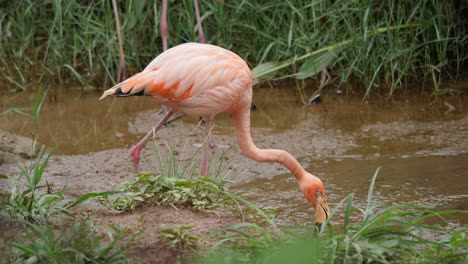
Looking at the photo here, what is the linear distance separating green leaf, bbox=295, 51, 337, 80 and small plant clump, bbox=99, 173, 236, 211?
2713 millimetres

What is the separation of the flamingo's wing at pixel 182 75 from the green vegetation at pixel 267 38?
191 cm

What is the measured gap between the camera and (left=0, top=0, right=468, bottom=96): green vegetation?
6.01 m

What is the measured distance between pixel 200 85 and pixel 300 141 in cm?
135

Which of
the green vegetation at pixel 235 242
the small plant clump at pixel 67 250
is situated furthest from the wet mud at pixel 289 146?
the small plant clump at pixel 67 250

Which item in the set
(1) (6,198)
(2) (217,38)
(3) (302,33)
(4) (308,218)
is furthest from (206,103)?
(2) (217,38)

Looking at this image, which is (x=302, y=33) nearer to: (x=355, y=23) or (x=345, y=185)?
(x=355, y=23)

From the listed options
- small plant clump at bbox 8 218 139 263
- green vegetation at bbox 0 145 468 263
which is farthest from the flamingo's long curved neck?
small plant clump at bbox 8 218 139 263

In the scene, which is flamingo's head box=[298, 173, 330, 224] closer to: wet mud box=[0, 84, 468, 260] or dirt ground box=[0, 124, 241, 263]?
wet mud box=[0, 84, 468, 260]

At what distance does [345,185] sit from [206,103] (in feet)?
3.19

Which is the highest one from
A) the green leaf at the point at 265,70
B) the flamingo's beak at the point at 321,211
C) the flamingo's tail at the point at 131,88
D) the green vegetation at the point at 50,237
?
the flamingo's tail at the point at 131,88

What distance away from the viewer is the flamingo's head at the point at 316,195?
11.3 ft

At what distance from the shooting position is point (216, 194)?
3734 millimetres

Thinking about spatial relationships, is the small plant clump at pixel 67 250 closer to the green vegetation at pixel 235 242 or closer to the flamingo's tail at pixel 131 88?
the green vegetation at pixel 235 242

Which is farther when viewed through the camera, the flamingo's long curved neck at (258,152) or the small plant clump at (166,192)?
the flamingo's long curved neck at (258,152)
